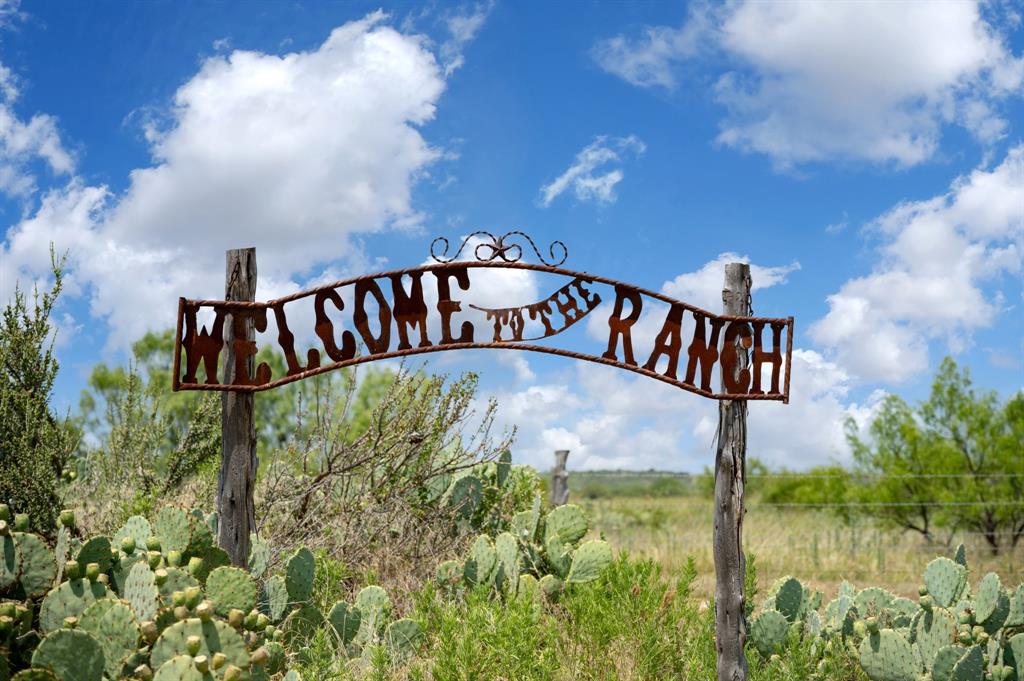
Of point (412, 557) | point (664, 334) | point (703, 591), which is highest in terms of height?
point (664, 334)

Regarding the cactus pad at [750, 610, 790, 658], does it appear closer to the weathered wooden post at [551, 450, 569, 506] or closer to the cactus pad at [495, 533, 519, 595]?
the cactus pad at [495, 533, 519, 595]

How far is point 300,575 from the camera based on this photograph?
502 cm

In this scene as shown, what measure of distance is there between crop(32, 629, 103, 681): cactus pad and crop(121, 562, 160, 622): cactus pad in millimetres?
315

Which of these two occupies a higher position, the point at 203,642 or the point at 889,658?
the point at 203,642

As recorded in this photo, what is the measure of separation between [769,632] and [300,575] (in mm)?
2624

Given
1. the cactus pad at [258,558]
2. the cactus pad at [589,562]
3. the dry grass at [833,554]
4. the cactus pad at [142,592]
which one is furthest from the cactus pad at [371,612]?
the dry grass at [833,554]

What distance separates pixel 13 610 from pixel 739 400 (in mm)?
3553

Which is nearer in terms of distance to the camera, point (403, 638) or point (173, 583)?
point (173, 583)

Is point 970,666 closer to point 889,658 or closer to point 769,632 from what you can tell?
point 889,658

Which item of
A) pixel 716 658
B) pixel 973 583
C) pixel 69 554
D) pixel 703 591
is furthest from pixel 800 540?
pixel 69 554

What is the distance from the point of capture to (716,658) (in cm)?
491

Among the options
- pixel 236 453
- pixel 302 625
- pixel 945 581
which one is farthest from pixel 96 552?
pixel 945 581

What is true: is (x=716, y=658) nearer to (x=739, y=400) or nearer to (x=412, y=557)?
(x=739, y=400)

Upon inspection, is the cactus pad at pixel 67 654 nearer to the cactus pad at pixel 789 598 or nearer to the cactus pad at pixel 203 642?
the cactus pad at pixel 203 642
